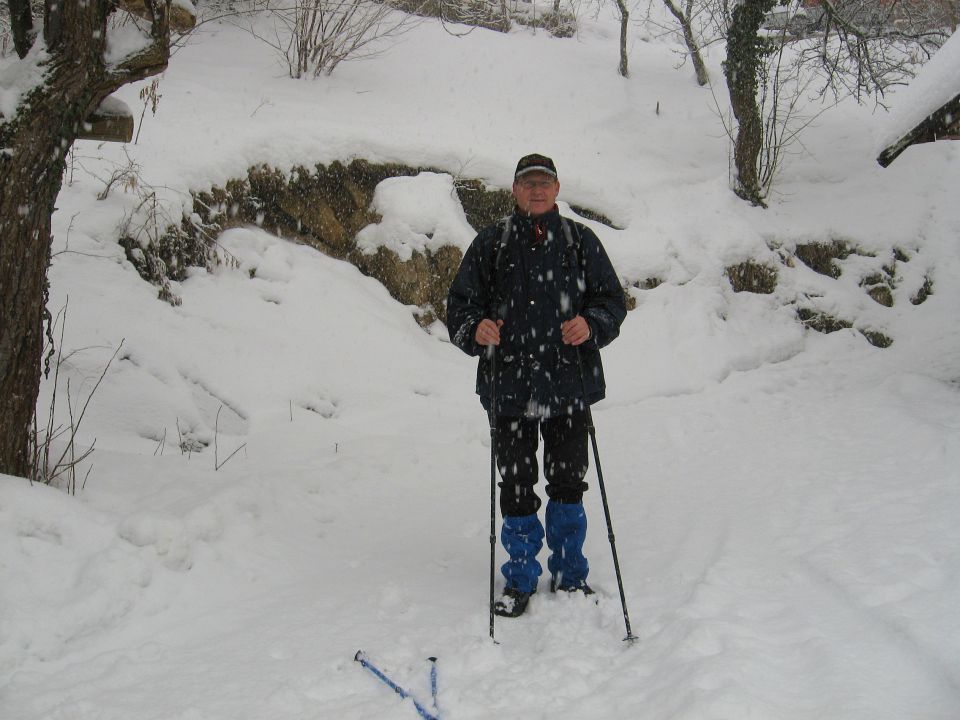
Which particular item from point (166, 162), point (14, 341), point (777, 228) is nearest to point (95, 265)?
point (166, 162)

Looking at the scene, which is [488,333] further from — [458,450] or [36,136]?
[458,450]

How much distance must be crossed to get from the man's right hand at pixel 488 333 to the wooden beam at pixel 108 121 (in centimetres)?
217

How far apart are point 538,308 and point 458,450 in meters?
2.72

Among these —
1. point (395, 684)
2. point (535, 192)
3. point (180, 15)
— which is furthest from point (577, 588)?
point (180, 15)

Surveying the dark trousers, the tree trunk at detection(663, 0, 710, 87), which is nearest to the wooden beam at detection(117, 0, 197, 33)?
the dark trousers

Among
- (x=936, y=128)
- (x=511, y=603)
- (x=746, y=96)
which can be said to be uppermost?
(x=746, y=96)

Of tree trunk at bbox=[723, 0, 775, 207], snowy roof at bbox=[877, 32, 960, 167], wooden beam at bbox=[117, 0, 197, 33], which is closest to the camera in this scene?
wooden beam at bbox=[117, 0, 197, 33]

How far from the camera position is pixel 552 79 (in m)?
12.1

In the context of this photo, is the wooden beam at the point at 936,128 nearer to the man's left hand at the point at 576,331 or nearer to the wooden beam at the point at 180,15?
the man's left hand at the point at 576,331

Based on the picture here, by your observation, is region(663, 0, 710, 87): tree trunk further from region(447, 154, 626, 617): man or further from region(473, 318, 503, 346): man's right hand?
region(473, 318, 503, 346): man's right hand

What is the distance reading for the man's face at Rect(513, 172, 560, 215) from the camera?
11.5 ft

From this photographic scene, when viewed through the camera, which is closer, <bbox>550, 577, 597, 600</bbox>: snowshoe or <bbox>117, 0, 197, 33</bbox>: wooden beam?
<bbox>550, 577, 597, 600</bbox>: snowshoe

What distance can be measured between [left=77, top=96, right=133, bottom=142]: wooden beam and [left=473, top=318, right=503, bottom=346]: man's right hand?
217 centimetres

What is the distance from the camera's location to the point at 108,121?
12.8ft
